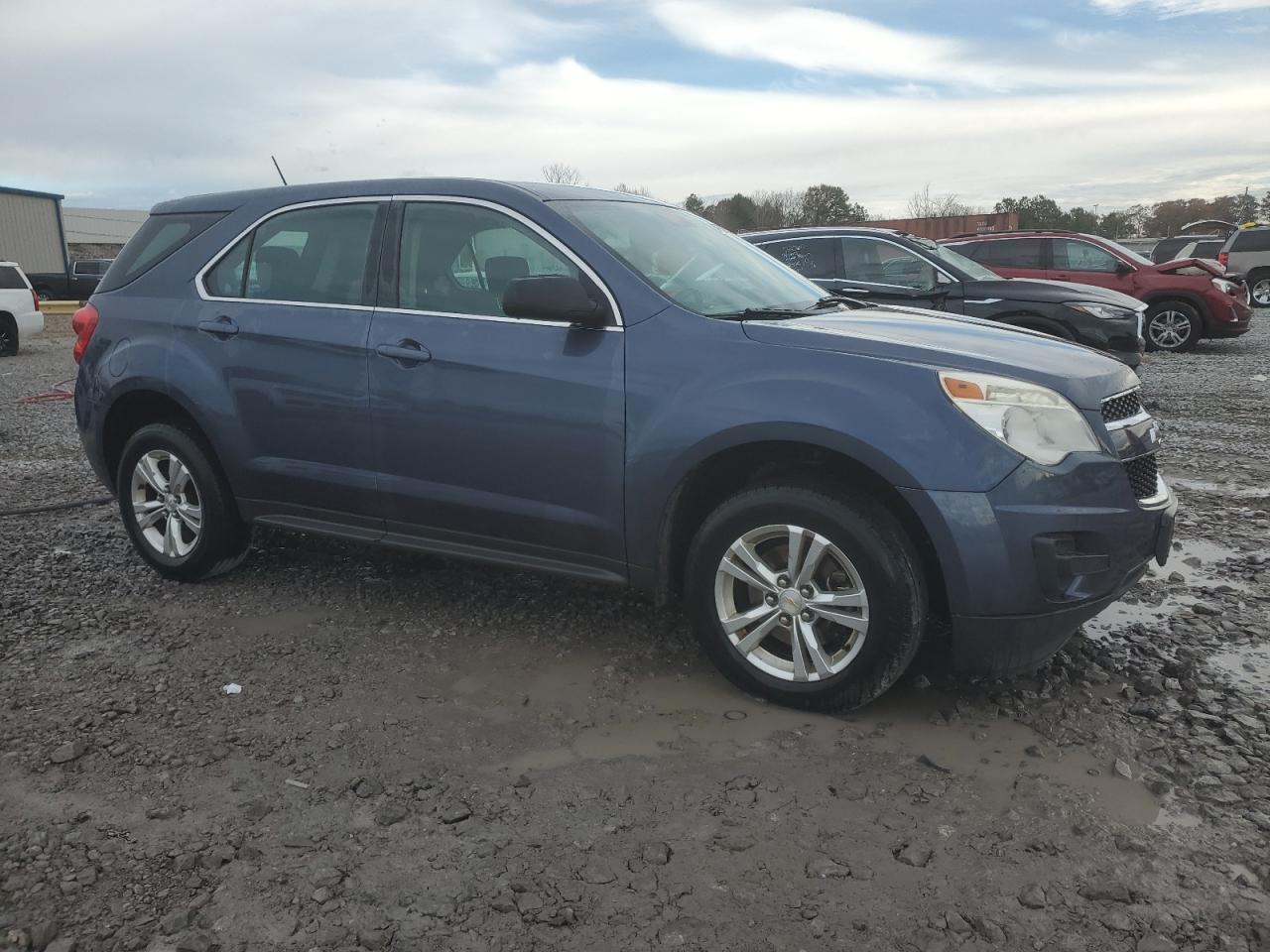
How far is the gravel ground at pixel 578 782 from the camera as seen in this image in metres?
2.48

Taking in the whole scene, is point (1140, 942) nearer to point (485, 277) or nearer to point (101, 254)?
point (485, 277)

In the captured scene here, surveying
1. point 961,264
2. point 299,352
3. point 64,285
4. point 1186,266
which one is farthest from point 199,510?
point 64,285

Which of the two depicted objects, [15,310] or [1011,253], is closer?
[1011,253]

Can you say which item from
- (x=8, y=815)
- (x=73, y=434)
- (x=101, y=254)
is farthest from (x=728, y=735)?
(x=101, y=254)

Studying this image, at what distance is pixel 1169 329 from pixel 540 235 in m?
13.6

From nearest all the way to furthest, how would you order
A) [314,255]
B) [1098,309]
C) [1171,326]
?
[314,255], [1098,309], [1171,326]

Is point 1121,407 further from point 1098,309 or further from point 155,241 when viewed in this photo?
point 1098,309

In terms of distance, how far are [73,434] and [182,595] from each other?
556 centimetres

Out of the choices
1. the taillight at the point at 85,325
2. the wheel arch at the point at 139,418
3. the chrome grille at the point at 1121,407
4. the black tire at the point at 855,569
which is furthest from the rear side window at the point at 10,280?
the chrome grille at the point at 1121,407

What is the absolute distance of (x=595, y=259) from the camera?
3.85 m

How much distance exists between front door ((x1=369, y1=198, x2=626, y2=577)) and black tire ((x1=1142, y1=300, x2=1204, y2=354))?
12964 mm

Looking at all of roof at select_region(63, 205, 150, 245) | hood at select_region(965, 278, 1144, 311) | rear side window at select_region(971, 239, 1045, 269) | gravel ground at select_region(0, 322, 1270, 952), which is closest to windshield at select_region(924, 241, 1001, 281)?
hood at select_region(965, 278, 1144, 311)

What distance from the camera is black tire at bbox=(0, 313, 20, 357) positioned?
17719mm

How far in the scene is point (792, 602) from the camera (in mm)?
3439
